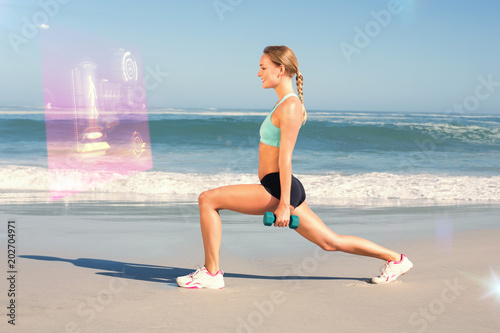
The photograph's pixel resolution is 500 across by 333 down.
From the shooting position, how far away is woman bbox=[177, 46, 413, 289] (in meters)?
3.53

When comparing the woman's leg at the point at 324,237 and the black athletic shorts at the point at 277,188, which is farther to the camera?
the woman's leg at the point at 324,237

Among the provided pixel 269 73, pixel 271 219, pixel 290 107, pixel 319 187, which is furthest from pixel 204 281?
pixel 319 187

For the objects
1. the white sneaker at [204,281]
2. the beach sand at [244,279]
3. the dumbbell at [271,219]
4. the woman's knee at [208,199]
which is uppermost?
the woman's knee at [208,199]

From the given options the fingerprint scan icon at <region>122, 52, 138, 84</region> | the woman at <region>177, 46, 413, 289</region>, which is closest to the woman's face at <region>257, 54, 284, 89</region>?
the woman at <region>177, 46, 413, 289</region>

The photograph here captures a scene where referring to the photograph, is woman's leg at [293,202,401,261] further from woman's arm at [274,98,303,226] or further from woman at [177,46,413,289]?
woman's arm at [274,98,303,226]

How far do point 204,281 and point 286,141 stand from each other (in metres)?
1.16

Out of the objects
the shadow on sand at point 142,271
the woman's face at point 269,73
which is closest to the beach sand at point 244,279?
the shadow on sand at point 142,271

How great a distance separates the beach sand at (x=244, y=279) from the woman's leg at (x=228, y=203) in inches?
16.4

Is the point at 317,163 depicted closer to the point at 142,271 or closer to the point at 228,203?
the point at 142,271

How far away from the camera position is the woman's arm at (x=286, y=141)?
11.5 ft

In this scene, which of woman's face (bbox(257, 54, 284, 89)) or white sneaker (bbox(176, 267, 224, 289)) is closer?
woman's face (bbox(257, 54, 284, 89))

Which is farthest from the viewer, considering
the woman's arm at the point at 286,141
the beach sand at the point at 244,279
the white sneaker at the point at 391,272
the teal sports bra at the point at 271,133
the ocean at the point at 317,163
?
the ocean at the point at 317,163

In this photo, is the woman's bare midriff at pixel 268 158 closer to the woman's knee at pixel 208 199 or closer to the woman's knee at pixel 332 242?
the woman's knee at pixel 208 199

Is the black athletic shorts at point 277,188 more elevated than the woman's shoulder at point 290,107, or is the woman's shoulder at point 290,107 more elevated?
the woman's shoulder at point 290,107
